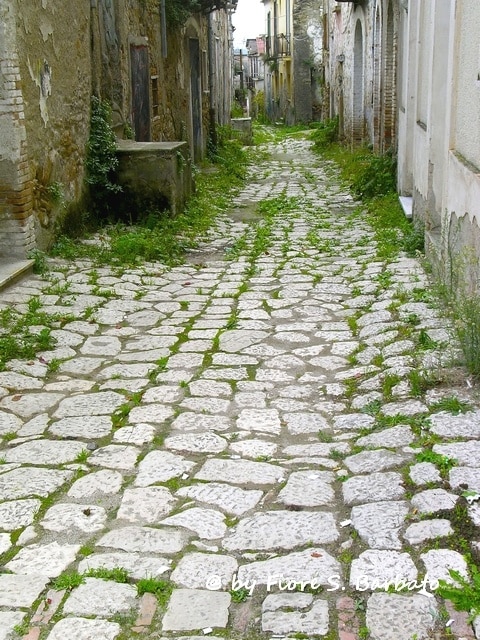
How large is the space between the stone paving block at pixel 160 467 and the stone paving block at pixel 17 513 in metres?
0.49

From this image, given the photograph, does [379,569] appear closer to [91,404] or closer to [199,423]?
[199,423]

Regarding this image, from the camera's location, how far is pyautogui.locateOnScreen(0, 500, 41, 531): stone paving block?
Result: 338 cm

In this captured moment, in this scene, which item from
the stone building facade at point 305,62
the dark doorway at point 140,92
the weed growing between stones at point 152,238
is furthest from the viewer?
the stone building facade at point 305,62

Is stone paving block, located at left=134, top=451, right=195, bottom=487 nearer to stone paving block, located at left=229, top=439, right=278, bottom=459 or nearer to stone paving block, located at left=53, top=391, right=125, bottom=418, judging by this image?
stone paving block, located at left=229, top=439, right=278, bottom=459

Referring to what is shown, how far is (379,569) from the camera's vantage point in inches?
115

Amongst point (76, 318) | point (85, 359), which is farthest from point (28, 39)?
point (85, 359)

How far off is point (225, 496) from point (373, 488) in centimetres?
67

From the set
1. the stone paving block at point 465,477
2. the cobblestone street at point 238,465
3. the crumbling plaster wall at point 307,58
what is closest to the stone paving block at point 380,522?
the cobblestone street at point 238,465

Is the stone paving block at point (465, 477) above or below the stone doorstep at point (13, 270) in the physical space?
below

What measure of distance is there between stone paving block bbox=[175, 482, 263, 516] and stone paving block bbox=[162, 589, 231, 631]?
61 centimetres

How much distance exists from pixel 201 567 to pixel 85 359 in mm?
2743

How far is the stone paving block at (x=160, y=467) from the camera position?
3.77 meters

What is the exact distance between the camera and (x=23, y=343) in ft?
18.5

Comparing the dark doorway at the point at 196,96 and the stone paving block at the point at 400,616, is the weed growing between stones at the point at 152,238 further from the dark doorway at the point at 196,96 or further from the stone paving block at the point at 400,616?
the stone paving block at the point at 400,616
